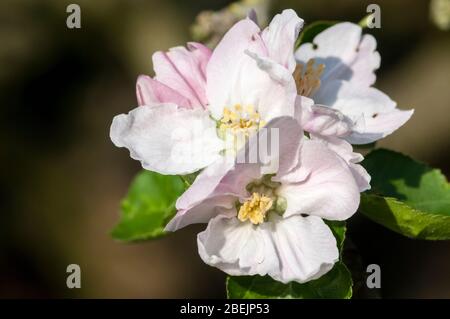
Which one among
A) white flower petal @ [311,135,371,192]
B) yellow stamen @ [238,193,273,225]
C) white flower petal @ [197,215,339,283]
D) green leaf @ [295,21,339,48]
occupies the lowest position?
white flower petal @ [197,215,339,283]

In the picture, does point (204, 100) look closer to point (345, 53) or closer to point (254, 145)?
point (254, 145)

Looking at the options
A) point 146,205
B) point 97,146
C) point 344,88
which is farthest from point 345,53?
point 97,146

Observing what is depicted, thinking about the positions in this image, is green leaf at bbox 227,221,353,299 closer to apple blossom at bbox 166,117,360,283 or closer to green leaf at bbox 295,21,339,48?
apple blossom at bbox 166,117,360,283

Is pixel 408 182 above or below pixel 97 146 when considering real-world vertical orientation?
below

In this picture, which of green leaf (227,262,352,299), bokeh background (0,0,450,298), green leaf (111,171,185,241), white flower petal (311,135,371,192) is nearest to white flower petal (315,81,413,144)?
white flower petal (311,135,371,192)

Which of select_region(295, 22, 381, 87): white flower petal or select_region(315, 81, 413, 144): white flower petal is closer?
select_region(315, 81, 413, 144): white flower petal

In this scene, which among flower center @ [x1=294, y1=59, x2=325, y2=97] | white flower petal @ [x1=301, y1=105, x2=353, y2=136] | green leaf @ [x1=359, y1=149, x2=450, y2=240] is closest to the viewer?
white flower petal @ [x1=301, y1=105, x2=353, y2=136]
